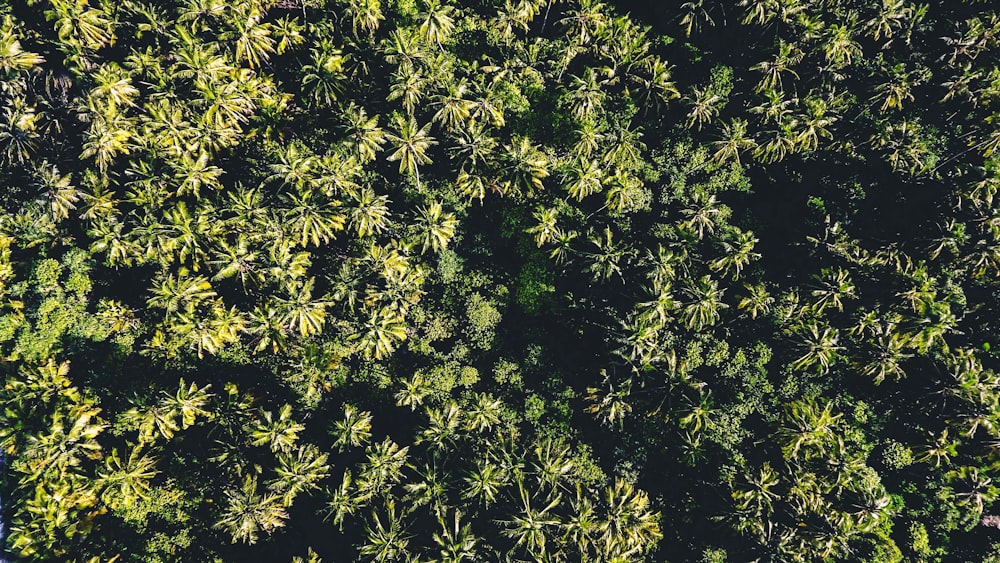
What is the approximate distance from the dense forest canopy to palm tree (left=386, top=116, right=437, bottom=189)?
0.17 meters

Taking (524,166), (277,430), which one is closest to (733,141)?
(524,166)

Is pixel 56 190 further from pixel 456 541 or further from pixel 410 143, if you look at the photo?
pixel 456 541

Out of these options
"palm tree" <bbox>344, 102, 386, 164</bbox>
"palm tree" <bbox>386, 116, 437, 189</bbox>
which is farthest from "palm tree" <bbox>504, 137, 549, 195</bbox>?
"palm tree" <bbox>344, 102, 386, 164</bbox>

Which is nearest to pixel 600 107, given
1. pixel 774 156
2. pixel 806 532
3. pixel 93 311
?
pixel 774 156

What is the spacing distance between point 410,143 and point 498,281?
678 cm

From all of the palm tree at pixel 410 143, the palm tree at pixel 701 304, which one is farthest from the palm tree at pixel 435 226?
the palm tree at pixel 701 304

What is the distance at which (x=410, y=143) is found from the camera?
1980 cm

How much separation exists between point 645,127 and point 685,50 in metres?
3.74

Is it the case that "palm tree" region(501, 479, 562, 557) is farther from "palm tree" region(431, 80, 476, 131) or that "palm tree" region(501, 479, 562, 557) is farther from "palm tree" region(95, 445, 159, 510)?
"palm tree" region(431, 80, 476, 131)

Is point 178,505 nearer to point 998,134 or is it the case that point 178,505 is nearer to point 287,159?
point 287,159

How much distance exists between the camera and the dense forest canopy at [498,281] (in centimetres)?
1942

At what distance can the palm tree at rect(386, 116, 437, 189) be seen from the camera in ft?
64.9

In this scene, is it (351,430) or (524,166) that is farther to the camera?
(524,166)

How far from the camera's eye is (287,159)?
19.7 metres
